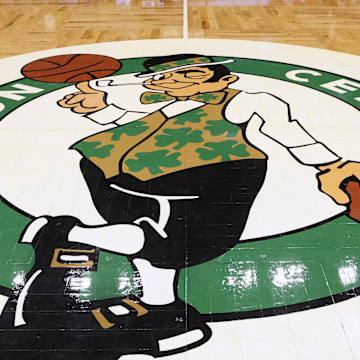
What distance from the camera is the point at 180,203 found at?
2555mm

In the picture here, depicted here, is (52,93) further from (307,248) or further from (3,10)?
(3,10)

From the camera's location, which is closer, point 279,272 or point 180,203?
point 279,272

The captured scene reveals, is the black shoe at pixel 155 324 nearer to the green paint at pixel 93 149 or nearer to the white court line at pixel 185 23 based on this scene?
the green paint at pixel 93 149

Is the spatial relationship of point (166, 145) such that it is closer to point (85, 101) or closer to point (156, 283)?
point (85, 101)

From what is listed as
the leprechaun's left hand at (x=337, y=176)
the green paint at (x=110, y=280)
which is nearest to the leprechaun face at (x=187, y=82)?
the leprechaun's left hand at (x=337, y=176)

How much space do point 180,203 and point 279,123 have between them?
1233mm

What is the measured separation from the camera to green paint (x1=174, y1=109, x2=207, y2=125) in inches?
135

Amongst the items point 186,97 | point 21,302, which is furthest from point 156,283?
point 186,97

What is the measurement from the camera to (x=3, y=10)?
677 cm

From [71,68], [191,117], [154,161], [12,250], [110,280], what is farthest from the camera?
[71,68]

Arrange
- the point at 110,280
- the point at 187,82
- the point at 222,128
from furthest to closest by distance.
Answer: the point at 187,82 < the point at 222,128 < the point at 110,280

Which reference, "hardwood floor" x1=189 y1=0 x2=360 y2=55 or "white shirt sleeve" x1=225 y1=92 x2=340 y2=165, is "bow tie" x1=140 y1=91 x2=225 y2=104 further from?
"hardwood floor" x1=189 y1=0 x2=360 y2=55

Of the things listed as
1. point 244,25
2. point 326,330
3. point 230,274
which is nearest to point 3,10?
point 244,25


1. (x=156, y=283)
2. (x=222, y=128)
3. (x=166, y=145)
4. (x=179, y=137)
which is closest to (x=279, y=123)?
(x=222, y=128)
